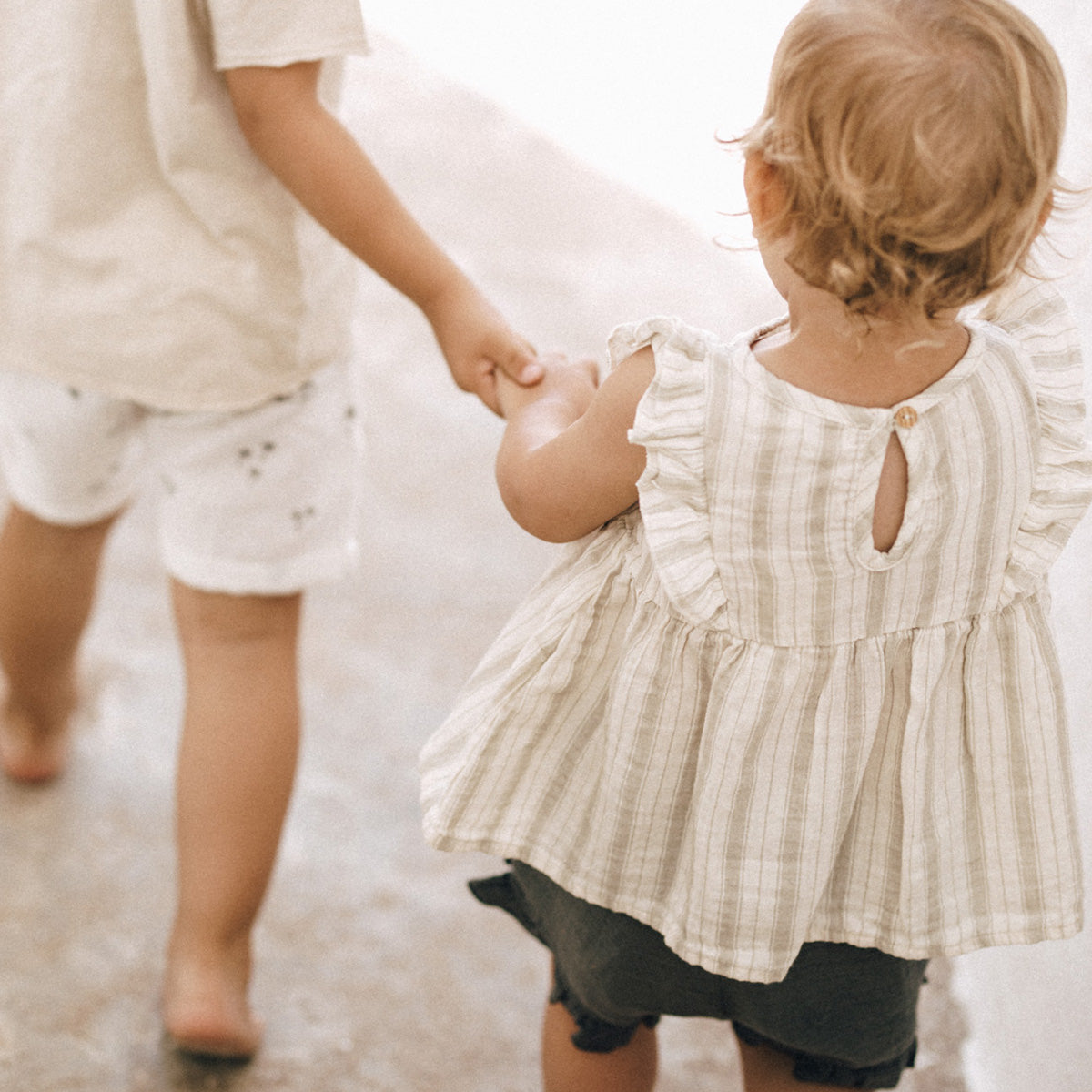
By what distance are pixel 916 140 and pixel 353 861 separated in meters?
0.97

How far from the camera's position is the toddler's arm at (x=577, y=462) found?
2.17 ft

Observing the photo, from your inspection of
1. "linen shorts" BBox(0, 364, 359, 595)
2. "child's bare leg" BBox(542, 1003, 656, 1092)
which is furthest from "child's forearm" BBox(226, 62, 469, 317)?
"child's bare leg" BBox(542, 1003, 656, 1092)

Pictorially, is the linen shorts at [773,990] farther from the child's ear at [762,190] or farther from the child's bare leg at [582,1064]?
the child's ear at [762,190]

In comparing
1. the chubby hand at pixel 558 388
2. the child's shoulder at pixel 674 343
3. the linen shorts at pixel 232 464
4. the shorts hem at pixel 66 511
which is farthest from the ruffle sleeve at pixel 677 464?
the shorts hem at pixel 66 511

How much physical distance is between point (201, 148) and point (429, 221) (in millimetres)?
1617

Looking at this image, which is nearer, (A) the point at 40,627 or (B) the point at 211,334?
(B) the point at 211,334

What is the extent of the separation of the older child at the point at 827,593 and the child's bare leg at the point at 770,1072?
71mm

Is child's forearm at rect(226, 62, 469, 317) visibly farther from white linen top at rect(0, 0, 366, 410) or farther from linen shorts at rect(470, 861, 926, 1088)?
linen shorts at rect(470, 861, 926, 1088)

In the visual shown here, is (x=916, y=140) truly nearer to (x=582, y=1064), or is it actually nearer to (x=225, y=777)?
(x=582, y=1064)

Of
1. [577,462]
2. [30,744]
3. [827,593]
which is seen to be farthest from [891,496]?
[30,744]

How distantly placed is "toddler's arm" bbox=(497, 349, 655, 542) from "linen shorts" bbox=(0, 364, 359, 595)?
0.28 meters

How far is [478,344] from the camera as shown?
890mm

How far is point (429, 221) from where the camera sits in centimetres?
248

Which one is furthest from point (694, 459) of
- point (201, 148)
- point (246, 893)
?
point (246, 893)
